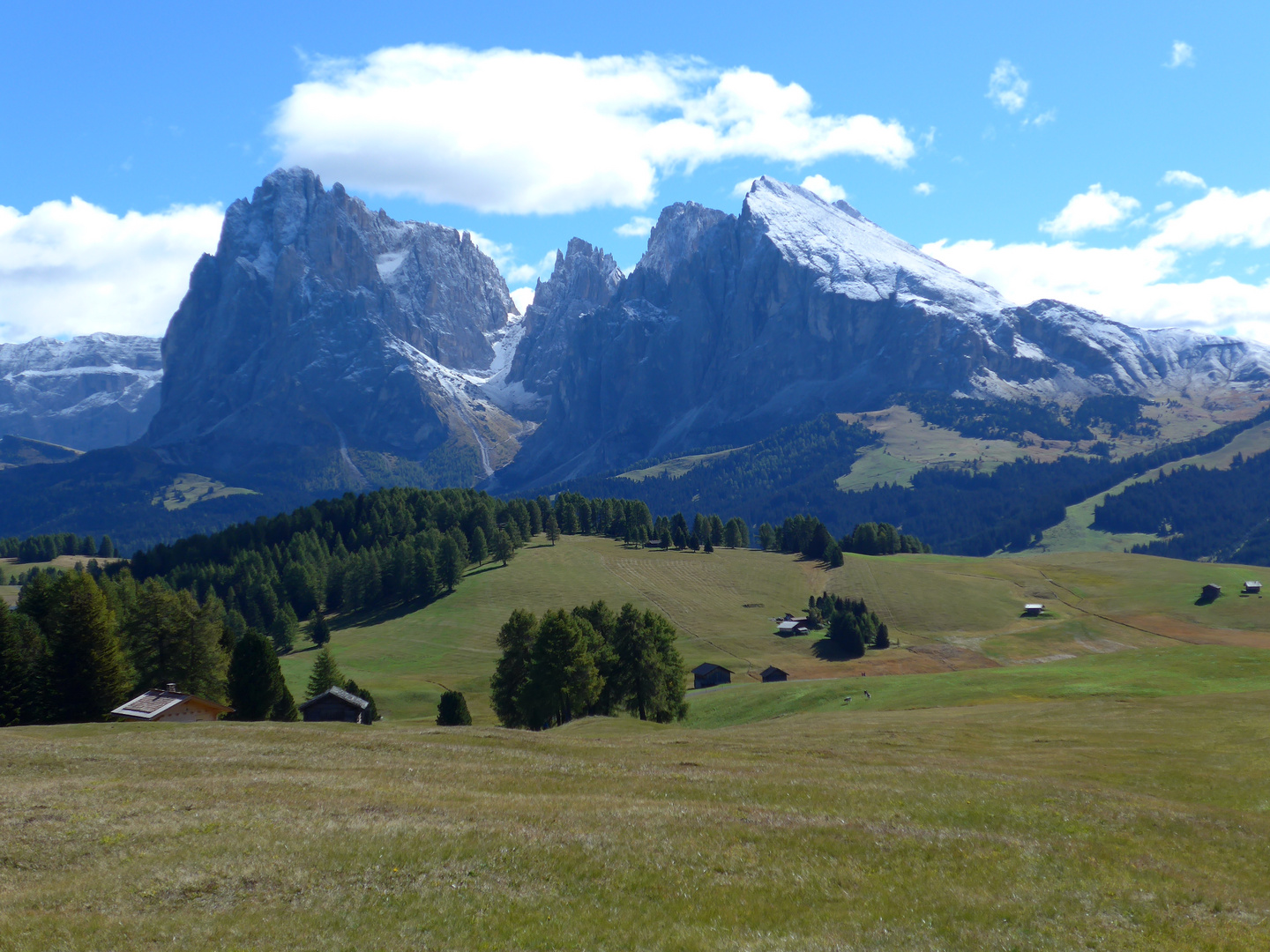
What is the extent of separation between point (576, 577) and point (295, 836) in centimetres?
16111

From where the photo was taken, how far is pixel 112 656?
69688 millimetres

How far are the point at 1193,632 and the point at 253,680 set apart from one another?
A: 487 feet

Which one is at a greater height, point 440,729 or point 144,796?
point 144,796

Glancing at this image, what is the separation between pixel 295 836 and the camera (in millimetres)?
25312

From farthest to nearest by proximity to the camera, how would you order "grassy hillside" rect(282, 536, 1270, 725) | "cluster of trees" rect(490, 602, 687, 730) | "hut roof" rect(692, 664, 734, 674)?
"grassy hillside" rect(282, 536, 1270, 725)
"hut roof" rect(692, 664, 734, 674)
"cluster of trees" rect(490, 602, 687, 730)

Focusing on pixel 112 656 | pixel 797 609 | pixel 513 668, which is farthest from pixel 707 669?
pixel 112 656

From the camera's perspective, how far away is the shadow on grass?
467 ft

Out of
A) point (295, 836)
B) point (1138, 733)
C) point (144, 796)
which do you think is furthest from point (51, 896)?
point (1138, 733)

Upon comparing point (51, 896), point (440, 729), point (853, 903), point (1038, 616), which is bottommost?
point (1038, 616)

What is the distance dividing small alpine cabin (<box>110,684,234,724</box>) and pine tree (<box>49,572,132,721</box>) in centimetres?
189

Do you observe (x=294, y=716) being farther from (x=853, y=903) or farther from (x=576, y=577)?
(x=576, y=577)

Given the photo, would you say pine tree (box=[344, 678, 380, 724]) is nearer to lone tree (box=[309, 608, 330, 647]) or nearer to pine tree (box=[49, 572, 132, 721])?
pine tree (box=[49, 572, 132, 721])

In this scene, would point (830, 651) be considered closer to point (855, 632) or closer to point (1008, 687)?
point (855, 632)

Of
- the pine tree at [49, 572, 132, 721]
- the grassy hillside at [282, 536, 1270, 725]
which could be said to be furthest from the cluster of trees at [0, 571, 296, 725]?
the grassy hillside at [282, 536, 1270, 725]
